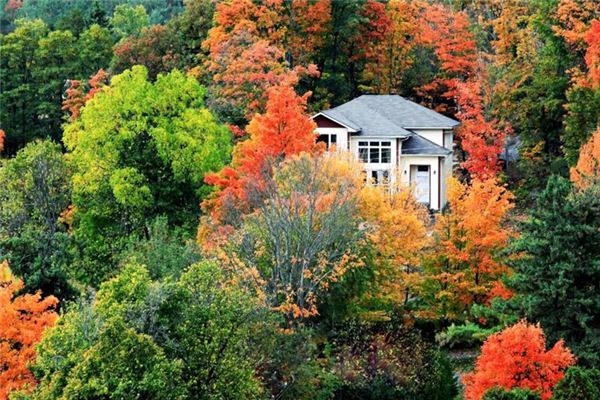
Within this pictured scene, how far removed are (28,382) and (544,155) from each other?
108 feet

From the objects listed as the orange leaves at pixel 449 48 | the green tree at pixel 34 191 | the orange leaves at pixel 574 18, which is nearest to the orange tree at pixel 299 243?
the green tree at pixel 34 191

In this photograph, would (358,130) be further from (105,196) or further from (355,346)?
(355,346)

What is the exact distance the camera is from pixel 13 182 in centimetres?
5122

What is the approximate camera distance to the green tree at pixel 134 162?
4662 centimetres

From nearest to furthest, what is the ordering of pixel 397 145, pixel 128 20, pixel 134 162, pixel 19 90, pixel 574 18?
pixel 134 162
pixel 574 18
pixel 397 145
pixel 19 90
pixel 128 20

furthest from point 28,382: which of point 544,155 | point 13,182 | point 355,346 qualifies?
point 544,155

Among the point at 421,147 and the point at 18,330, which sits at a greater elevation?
the point at 421,147

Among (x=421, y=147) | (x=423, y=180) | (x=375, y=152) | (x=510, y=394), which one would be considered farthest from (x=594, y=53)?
(x=510, y=394)

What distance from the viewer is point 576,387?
2686cm

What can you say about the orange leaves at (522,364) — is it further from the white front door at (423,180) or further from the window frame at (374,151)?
the window frame at (374,151)

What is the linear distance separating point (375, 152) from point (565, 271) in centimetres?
2547

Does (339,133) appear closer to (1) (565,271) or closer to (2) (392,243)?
(2) (392,243)

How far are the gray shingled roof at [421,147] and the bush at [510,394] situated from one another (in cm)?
2905

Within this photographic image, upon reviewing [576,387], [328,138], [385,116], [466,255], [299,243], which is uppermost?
[385,116]
